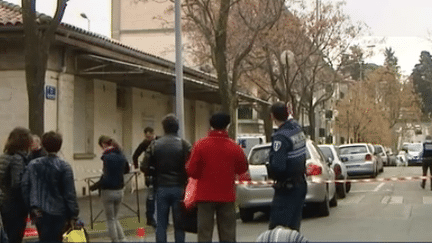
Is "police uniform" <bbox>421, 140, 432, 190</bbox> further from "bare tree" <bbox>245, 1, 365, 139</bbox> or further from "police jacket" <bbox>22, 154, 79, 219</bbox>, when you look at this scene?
"police jacket" <bbox>22, 154, 79, 219</bbox>

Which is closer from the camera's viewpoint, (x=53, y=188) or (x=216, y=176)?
(x=53, y=188)

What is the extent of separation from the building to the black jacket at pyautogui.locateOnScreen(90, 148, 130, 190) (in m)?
8.19

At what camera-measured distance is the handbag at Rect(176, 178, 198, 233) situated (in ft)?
26.6

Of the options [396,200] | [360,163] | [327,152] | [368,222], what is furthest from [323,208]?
[360,163]

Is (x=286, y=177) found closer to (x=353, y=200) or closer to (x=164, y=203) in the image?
(x=164, y=203)

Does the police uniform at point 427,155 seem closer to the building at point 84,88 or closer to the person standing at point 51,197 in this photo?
the building at point 84,88

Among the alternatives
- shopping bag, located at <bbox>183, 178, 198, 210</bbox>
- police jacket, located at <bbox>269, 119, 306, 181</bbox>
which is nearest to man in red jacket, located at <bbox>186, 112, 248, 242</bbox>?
shopping bag, located at <bbox>183, 178, 198, 210</bbox>

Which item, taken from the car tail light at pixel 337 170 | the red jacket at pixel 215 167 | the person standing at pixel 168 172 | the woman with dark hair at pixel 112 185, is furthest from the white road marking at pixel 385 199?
the red jacket at pixel 215 167

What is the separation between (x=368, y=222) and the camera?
14742mm

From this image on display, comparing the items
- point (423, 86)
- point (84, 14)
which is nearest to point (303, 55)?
point (84, 14)

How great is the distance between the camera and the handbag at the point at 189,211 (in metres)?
8.11

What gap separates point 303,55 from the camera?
122 ft

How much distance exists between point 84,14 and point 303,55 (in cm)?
1162

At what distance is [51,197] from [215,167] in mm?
1696
